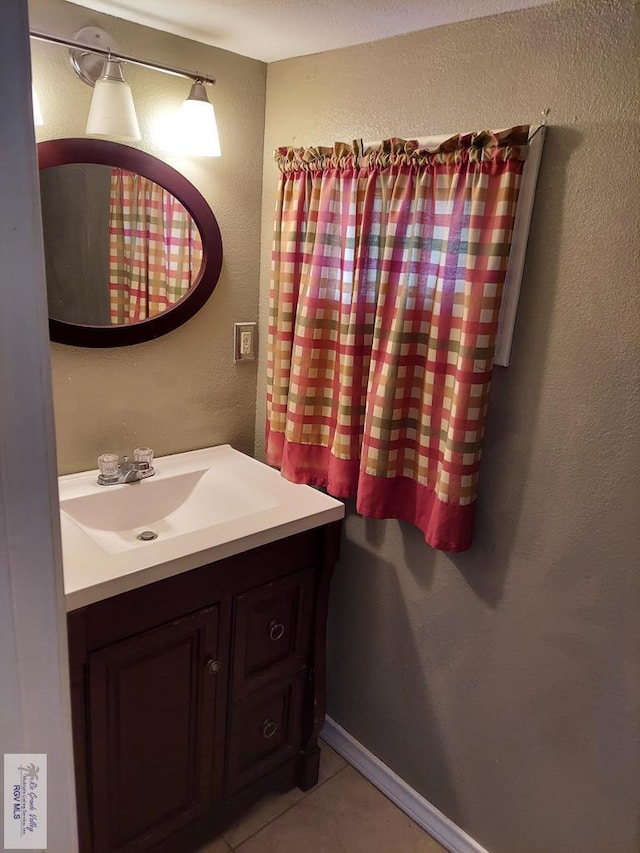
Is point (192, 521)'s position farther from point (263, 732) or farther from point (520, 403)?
point (520, 403)

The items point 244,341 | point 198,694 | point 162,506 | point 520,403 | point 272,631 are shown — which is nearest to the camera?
point 520,403

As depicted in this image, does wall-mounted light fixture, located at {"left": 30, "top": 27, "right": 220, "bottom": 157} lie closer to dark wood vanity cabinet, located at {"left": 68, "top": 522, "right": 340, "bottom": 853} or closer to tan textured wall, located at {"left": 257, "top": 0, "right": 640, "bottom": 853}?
tan textured wall, located at {"left": 257, "top": 0, "right": 640, "bottom": 853}

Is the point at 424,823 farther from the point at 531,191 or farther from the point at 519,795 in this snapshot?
the point at 531,191

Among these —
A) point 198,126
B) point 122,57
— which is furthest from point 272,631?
point 122,57

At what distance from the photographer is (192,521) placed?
1.75 m

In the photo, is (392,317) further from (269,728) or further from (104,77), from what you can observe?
(269,728)

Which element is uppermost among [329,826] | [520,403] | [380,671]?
[520,403]

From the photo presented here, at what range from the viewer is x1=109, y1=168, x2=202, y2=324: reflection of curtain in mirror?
163cm

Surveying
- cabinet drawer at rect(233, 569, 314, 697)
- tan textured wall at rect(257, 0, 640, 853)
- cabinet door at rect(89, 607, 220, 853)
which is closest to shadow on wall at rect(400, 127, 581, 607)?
tan textured wall at rect(257, 0, 640, 853)

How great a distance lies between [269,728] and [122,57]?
5.82 ft

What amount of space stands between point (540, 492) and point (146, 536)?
1017 mm

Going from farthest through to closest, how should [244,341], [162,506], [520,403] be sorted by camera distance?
[244,341] < [162,506] < [520,403]

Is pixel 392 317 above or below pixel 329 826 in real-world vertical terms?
above

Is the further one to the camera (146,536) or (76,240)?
(146,536)
